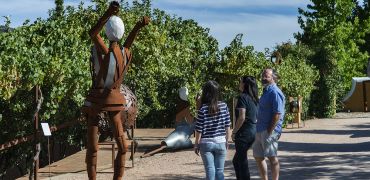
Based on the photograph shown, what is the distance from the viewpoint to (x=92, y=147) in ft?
21.6

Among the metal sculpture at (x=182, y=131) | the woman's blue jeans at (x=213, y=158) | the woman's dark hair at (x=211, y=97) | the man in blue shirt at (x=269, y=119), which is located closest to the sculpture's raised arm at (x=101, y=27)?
the woman's dark hair at (x=211, y=97)

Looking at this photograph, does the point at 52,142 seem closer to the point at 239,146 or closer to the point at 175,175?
the point at 175,175

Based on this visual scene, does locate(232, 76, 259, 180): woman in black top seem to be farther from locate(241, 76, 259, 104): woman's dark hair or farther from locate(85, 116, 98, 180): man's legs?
locate(85, 116, 98, 180): man's legs

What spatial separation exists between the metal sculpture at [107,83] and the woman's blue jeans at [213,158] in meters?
0.88

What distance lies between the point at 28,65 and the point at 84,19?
773cm

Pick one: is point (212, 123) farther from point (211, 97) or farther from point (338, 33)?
point (338, 33)

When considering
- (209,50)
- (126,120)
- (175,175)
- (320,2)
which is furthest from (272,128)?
(320,2)

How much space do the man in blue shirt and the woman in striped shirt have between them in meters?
0.77

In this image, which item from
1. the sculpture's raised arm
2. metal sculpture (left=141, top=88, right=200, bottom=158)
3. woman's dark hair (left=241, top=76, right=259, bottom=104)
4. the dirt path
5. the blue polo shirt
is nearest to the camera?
the sculpture's raised arm

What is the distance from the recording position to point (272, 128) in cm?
755

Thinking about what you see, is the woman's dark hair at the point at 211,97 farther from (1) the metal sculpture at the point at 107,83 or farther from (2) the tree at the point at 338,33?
(2) the tree at the point at 338,33

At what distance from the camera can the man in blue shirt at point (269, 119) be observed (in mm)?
7531

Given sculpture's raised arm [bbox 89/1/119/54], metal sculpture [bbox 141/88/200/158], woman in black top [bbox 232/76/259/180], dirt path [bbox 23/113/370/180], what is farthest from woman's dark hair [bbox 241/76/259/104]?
metal sculpture [bbox 141/88/200/158]

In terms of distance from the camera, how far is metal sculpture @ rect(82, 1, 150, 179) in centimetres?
659
